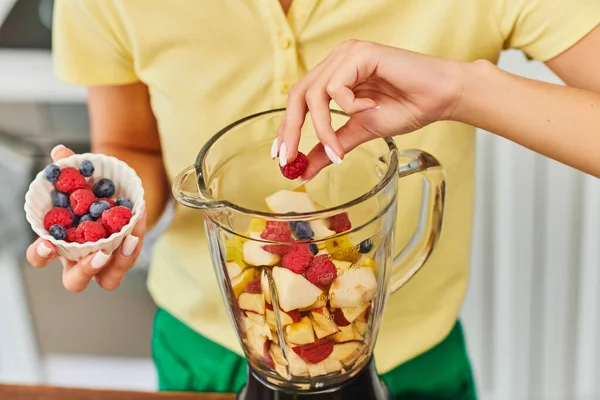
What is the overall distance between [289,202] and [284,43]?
0.55 ft

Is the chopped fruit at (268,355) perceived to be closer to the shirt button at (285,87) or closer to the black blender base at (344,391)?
the black blender base at (344,391)

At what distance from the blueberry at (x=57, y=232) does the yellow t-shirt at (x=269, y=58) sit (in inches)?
8.7

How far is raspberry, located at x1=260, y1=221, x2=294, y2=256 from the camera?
1.83 feet

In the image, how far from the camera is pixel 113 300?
55.2 inches

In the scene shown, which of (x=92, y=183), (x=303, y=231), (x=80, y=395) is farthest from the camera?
(x=80, y=395)

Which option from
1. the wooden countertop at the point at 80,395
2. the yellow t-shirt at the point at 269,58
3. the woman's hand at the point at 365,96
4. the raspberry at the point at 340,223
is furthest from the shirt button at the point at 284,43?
the wooden countertop at the point at 80,395

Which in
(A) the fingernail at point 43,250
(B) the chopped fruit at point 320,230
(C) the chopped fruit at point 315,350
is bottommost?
(C) the chopped fruit at point 315,350

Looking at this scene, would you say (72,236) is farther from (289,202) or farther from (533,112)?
(533,112)

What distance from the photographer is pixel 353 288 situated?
23.6 inches

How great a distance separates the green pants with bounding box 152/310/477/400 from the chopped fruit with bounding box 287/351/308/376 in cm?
25

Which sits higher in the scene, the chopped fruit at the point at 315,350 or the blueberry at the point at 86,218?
the blueberry at the point at 86,218

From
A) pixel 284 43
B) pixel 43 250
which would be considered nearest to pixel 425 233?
pixel 284 43

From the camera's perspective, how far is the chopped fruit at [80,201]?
0.63m

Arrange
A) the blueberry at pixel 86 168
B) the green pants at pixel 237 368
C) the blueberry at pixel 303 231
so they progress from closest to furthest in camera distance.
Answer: the blueberry at pixel 303 231 < the blueberry at pixel 86 168 < the green pants at pixel 237 368
